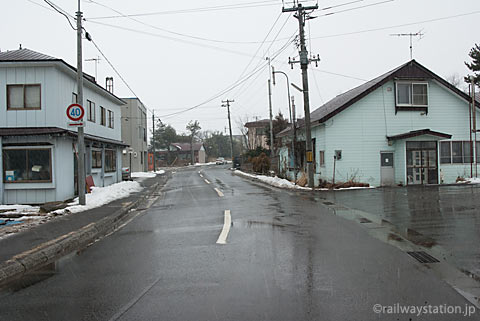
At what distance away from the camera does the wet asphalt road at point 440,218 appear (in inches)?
273

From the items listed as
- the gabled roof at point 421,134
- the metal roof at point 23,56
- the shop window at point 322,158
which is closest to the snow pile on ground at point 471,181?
the gabled roof at point 421,134

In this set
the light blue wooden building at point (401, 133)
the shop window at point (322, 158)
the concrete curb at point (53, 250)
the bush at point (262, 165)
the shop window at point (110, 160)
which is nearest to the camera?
the concrete curb at point (53, 250)

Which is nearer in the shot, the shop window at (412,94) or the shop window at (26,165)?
the shop window at (26,165)

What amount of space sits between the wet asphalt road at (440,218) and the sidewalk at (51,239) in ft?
23.9

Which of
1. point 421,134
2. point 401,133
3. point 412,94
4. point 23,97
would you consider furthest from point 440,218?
point 23,97

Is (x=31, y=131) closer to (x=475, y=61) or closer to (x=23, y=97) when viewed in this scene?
(x=23, y=97)

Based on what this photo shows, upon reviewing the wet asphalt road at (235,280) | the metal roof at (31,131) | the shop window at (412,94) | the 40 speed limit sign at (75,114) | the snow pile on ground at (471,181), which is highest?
the shop window at (412,94)

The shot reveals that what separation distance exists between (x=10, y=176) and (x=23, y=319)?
12644 millimetres

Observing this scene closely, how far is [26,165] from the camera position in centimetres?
1509

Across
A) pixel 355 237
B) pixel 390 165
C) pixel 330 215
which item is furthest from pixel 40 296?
pixel 390 165

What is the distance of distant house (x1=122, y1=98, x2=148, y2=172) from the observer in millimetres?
44213

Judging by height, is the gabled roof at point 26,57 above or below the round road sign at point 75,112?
above

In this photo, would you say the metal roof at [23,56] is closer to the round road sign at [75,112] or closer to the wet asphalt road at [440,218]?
the round road sign at [75,112]

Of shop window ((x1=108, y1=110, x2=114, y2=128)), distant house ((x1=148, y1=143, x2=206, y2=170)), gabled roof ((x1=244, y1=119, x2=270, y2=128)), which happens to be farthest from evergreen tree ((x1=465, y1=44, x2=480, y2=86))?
distant house ((x1=148, y1=143, x2=206, y2=170))
